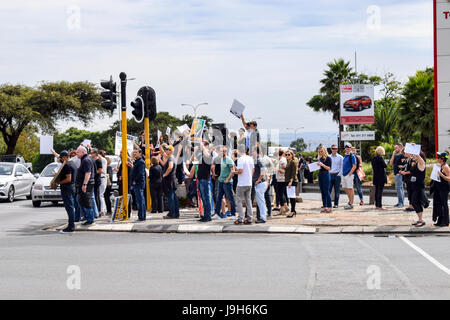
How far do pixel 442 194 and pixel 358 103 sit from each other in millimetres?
21991

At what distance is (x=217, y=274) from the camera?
8.63 m

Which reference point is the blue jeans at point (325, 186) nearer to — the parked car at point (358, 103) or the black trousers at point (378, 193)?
the black trousers at point (378, 193)

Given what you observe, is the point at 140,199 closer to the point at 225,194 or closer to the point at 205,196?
the point at 205,196

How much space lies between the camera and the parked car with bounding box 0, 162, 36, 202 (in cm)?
2525

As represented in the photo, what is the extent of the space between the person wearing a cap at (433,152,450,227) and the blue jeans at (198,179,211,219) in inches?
196

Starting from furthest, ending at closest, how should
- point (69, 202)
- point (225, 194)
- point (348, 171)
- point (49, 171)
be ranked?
point (49, 171) < point (348, 171) < point (225, 194) < point (69, 202)

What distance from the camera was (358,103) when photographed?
35438mm

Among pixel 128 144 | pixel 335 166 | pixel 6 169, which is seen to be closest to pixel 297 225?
pixel 335 166

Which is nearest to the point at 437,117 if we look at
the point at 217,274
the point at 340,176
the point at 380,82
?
the point at 340,176

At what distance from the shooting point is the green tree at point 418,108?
36688 millimetres

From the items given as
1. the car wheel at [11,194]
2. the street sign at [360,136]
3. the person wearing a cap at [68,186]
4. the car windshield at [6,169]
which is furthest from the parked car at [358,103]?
the person wearing a cap at [68,186]

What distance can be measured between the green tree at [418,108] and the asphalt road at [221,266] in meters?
25.2

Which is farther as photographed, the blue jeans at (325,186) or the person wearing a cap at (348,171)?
the person wearing a cap at (348,171)
